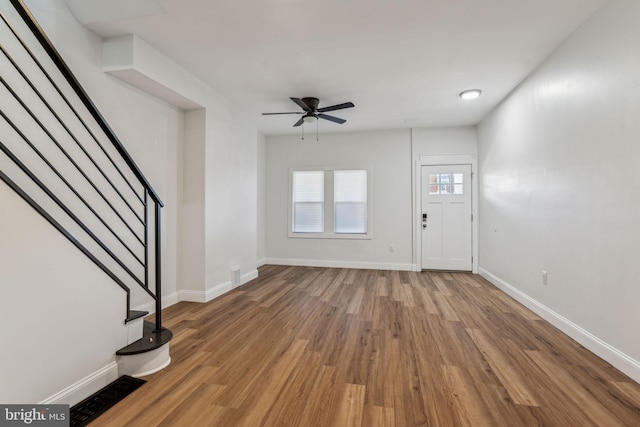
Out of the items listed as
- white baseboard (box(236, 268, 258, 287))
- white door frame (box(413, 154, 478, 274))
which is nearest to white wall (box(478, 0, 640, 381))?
white door frame (box(413, 154, 478, 274))

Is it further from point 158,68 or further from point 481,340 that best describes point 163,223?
point 481,340

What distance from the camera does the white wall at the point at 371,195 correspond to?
5.62 meters

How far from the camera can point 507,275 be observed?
159 inches

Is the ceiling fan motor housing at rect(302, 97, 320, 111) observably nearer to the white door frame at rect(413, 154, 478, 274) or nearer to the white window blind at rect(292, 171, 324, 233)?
the white window blind at rect(292, 171, 324, 233)

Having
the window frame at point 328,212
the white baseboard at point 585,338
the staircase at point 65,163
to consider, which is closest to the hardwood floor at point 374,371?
the white baseboard at point 585,338

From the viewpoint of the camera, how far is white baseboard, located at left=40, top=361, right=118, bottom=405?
157 cm

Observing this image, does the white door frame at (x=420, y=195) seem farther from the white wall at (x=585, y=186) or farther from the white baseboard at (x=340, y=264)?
the white wall at (x=585, y=186)

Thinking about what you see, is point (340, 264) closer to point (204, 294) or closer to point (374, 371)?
point (204, 294)

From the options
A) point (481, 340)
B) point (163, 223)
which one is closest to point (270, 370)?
point (481, 340)

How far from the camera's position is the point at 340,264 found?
5895 mm

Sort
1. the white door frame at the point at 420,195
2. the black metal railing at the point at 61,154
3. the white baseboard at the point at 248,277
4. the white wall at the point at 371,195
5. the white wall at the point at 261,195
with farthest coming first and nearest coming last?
1. the white wall at the point at 261,195
2. the white wall at the point at 371,195
3. the white door frame at the point at 420,195
4. the white baseboard at the point at 248,277
5. the black metal railing at the point at 61,154

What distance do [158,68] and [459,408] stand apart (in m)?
3.76

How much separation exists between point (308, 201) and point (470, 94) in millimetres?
3416

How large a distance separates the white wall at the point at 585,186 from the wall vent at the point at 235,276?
12.4 ft
